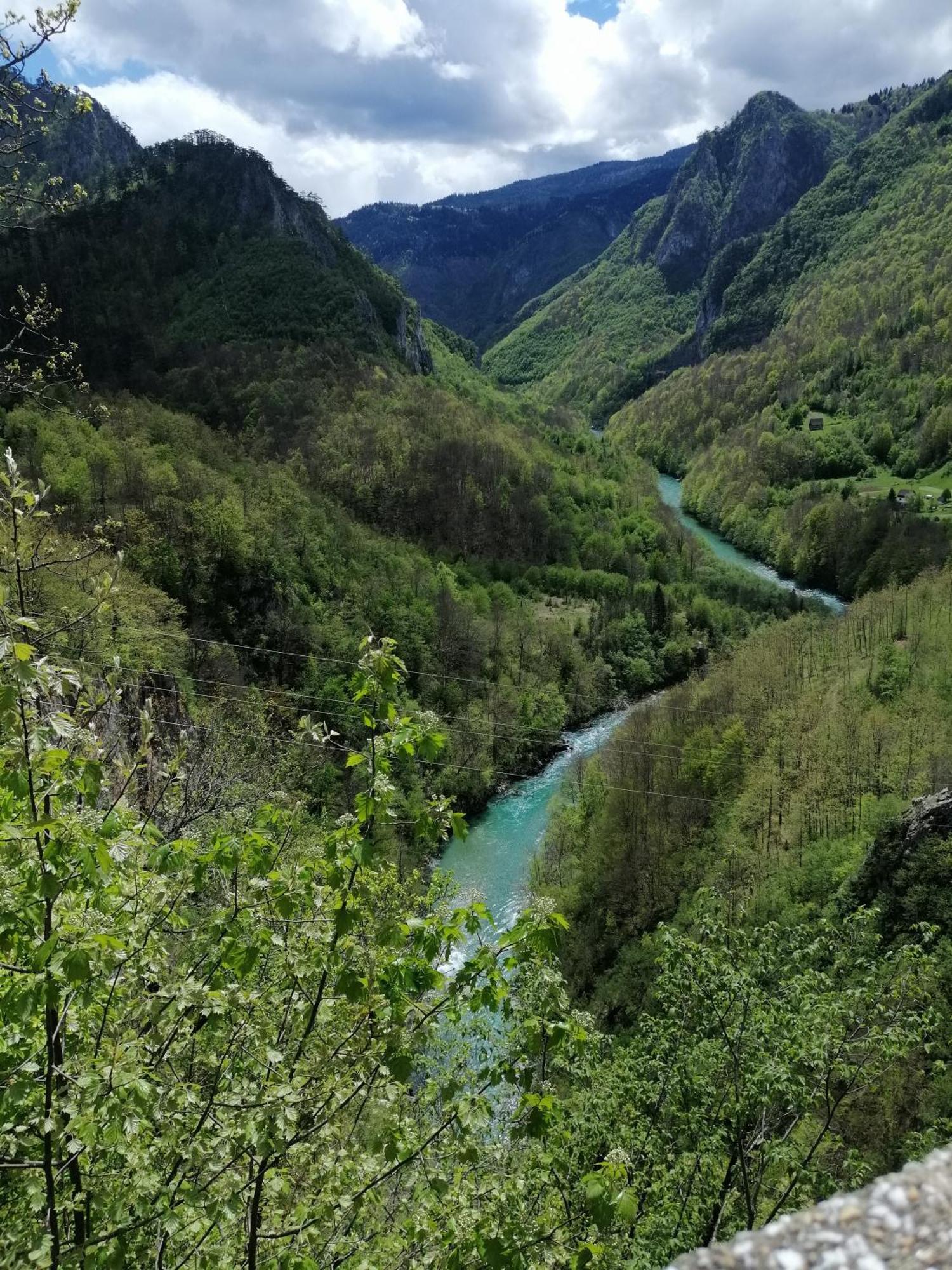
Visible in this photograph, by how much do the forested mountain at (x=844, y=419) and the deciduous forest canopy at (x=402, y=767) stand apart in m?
1.08

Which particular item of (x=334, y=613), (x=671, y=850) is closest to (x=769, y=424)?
(x=334, y=613)

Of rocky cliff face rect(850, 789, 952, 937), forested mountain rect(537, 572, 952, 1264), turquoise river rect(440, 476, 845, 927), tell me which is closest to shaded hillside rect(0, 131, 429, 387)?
turquoise river rect(440, 476, 845, 927)

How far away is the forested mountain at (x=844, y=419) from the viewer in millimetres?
102688

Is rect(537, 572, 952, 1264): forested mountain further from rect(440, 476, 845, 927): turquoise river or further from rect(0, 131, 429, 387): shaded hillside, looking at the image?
rect(0, 131, 429, 387): shaded hillside

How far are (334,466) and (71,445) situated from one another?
109ft

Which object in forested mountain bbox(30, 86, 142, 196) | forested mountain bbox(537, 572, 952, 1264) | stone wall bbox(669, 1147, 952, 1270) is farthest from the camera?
forested mountain bbox(30, 86, 142, 196)

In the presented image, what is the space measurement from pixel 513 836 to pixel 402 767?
1880 inches

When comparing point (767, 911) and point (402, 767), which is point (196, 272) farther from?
point (402, 767)

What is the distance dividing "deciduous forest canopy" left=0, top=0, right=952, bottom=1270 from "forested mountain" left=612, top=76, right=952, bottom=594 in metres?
1.08

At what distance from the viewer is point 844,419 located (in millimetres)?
144875

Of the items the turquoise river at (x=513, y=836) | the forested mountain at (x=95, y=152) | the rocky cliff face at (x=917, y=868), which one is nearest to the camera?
the rocky cliff face at (x=917, y=868)

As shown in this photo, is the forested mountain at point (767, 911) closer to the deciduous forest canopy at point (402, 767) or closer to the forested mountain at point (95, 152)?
the deciduous forest canopy at point (402, 767)

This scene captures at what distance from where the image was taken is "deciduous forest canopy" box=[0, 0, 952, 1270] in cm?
436

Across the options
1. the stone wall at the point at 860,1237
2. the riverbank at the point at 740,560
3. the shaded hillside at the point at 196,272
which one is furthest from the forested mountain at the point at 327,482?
the stone wall at the point at 860,1237
